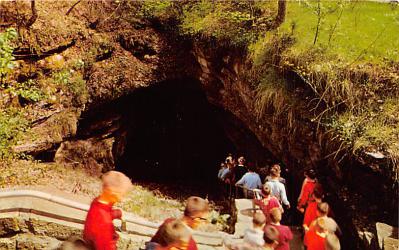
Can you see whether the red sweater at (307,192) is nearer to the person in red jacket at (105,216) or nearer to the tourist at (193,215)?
the tourist at (193,215)

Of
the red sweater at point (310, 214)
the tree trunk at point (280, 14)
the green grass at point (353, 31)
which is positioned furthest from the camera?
the tree trunk at point (280, 14)

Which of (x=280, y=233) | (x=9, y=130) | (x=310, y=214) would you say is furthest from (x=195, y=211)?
(x=9, y=130)

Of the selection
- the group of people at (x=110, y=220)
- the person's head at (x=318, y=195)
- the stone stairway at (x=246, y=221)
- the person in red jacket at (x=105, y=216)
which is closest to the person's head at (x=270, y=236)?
the group of people at (x=110, y=220)

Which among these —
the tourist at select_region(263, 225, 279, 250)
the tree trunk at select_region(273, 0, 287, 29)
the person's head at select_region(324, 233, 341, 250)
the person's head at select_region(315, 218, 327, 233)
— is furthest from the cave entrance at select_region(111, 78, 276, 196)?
the tourist at select_region(263, 225, 279, 250)

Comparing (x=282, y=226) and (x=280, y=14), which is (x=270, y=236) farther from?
(x=280, y=14)

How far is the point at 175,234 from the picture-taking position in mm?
4168

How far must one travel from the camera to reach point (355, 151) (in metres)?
8.55

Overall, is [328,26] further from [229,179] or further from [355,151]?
[229,179]

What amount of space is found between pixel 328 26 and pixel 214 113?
7.30 m

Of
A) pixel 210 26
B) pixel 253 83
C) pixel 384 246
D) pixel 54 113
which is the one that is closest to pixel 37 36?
pixel 54 113

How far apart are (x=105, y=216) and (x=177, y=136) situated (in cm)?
1404

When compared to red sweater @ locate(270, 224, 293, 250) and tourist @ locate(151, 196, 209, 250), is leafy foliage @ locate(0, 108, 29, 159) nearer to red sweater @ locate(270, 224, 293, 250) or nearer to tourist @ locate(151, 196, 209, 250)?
tourist @ locate(151, 196, 209, 250)

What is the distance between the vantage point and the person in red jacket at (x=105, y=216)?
4.43 metres

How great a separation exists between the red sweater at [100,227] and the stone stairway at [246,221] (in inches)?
155
